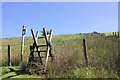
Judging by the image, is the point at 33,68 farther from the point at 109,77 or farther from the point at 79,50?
the point at 109,77

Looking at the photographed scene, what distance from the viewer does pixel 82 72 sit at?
13445 millimetres

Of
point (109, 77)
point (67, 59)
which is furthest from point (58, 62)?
point (109, 77)

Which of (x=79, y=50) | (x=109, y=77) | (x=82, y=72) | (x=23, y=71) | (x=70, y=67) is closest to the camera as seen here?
(x=109, y=77)

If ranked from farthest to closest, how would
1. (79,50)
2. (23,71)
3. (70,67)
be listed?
(79,50) → (23,71) → (70,67)

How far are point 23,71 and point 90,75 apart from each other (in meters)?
3.74

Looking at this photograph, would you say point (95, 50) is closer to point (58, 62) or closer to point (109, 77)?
point (58, 62)

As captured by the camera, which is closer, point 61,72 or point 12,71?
point 61,72

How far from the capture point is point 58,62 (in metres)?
14.8

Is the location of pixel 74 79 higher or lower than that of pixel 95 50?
lower

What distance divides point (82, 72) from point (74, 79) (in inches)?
27.2

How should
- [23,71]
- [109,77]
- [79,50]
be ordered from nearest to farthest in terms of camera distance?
[109,77]
[23,71]
[79,50]

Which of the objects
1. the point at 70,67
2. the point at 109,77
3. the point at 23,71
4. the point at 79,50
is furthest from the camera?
the point at 79,50

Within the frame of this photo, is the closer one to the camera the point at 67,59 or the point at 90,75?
the point at 90,75

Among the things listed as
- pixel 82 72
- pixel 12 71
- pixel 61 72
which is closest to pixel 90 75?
pixel 82 72
